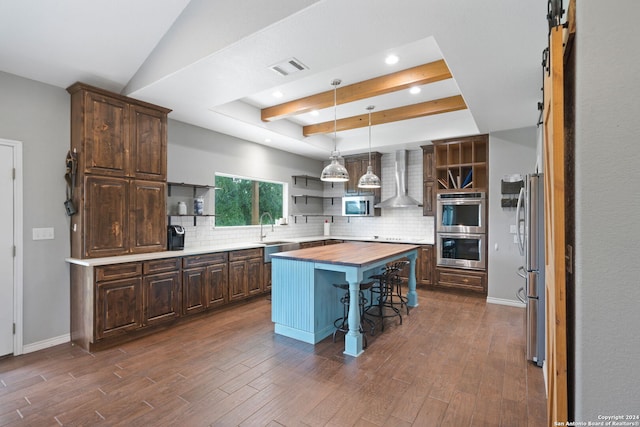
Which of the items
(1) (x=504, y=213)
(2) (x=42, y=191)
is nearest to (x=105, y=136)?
(2) (x=42, y=191)

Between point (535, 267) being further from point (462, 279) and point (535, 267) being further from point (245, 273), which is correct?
point (245, 273)

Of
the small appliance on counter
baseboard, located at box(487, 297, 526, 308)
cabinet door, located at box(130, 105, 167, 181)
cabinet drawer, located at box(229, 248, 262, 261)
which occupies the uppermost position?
cabinet door, located at box(130, 105, 167, 181)

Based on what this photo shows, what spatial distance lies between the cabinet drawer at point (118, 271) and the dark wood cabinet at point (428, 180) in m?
4.86

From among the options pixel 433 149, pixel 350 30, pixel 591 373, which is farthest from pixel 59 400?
pixel 433 149

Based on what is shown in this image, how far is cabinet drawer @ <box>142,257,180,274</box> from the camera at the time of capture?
3641 mm

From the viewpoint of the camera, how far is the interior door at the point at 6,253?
3.06 m

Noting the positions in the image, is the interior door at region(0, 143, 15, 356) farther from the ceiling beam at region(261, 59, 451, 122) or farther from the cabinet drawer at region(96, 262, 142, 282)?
the ceiling beam at region(261, 59, 451, 122)

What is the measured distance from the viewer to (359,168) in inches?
277

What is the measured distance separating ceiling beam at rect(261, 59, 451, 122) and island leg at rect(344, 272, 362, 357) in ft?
7.41

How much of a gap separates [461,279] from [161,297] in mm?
4658

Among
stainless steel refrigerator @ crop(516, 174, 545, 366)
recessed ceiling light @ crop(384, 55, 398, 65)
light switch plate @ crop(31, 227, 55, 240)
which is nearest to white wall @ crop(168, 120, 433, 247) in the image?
light switch plate @ crop(31, 227, 55, 240)

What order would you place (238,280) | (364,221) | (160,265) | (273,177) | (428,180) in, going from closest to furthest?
1. (160,265)
2. (238,280)
3. (428,180)
4. (273,177)
5. (364,221)

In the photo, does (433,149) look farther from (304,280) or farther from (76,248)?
(76,248)

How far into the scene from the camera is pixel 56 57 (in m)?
3.03
